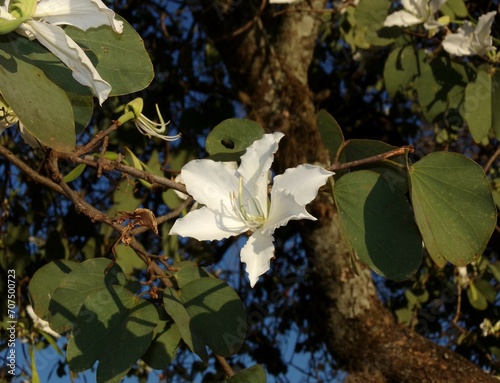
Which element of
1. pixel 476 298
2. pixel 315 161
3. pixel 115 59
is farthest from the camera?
pixel 476 298

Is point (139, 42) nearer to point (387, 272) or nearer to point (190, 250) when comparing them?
point (387, 272)

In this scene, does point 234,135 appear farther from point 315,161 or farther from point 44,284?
point 315,161

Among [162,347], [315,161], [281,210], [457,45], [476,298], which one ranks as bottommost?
[476,298]

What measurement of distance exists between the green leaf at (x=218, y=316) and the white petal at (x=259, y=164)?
169 mm

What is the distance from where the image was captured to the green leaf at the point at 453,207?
3.22 feet

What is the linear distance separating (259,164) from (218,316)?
0.82 feet

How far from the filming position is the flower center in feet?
3.20

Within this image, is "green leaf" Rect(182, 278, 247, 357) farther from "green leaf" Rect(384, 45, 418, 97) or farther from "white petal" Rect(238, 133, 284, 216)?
"green leaf" Rect(384, 45, 418, 97)

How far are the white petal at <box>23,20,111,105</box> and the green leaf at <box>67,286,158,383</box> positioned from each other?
361 millimetres

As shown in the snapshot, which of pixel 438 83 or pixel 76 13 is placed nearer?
pixel 76 13

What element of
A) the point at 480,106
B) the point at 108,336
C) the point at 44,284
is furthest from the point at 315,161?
the point at 108,336

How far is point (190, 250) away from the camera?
2197 mm

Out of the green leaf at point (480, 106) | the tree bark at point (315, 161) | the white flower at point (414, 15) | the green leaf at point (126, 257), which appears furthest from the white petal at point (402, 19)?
the green leaf at point (126, 257)

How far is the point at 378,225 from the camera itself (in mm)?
1003
